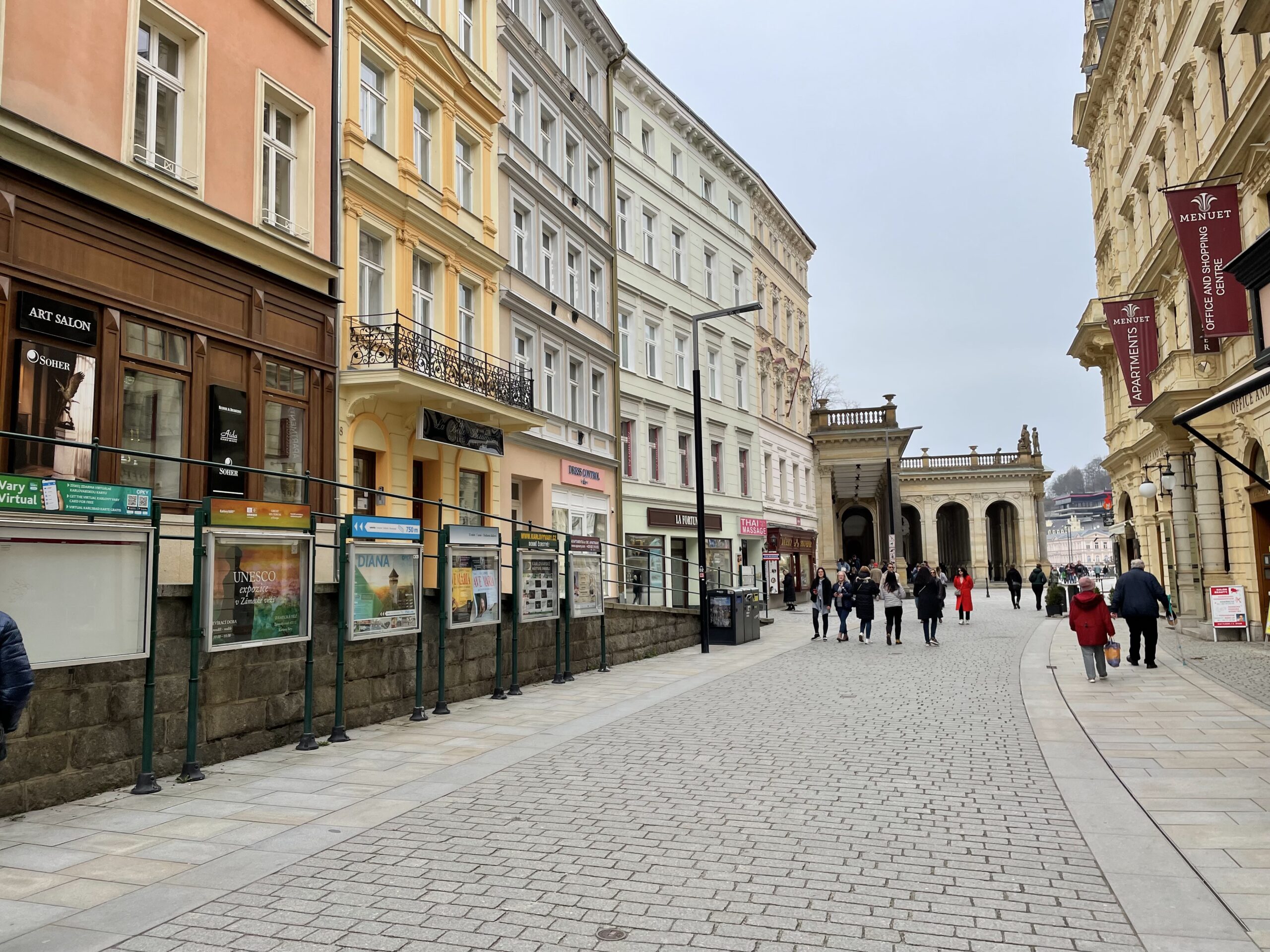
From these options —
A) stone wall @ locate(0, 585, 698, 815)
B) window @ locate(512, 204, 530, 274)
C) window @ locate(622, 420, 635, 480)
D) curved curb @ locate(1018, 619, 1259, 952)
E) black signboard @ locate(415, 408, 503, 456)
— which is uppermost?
window @ locate(512, 204, 530, 274)

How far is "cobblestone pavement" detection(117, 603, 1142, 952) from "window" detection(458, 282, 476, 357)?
12.3 metres

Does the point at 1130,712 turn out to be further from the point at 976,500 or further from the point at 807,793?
the point at 976,500

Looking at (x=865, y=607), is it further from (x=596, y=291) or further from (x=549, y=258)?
(x=596, y=291)

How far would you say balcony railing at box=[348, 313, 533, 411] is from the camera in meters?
16.5

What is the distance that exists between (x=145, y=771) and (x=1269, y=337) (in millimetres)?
8249

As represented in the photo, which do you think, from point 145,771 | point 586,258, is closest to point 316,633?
point 145,771

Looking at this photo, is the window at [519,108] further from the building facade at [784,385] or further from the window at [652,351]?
the building facade at [784,385]

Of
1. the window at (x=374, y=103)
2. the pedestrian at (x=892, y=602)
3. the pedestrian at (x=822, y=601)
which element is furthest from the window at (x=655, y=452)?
the window at (x=374, y=103)

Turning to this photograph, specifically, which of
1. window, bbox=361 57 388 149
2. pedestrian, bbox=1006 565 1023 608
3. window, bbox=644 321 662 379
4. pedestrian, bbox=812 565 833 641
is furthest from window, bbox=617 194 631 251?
pedestrian, bbox=1006 565 1023 608

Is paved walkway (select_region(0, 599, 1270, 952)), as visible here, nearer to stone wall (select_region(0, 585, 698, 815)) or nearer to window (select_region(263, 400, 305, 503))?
stone wall (select_region(0, 585, 698, 815))

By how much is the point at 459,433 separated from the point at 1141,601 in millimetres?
12299

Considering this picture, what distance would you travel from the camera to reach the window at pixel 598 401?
1112 inches

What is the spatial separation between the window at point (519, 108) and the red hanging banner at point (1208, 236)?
14.3 metres

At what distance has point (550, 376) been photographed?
82.6ft
